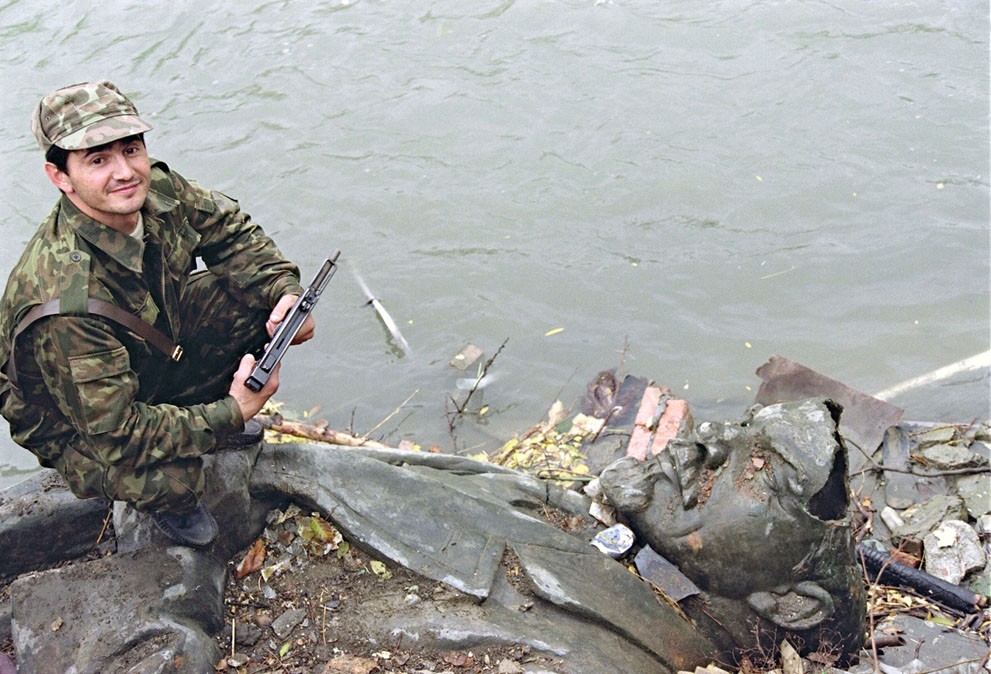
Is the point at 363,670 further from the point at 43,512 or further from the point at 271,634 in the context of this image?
the point at 43,512

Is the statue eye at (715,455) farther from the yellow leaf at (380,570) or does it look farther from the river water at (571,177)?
the river water at (571,177)

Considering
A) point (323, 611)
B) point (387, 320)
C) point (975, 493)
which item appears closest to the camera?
point (323, 611)

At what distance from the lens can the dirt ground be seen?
3.42 m

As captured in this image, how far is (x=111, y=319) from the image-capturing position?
3.35m

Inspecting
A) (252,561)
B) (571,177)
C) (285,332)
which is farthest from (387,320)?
(252,561)

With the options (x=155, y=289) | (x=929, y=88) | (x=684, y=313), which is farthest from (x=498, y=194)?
(x=155, y=289)

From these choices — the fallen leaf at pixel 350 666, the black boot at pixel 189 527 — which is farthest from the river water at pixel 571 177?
the fallen leaf at pixel 350 666

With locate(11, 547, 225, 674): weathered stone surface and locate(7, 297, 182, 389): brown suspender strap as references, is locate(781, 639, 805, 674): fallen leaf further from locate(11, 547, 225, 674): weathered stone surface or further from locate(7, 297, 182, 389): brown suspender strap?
locate(7, 297, 182, 389): brown suspender strap

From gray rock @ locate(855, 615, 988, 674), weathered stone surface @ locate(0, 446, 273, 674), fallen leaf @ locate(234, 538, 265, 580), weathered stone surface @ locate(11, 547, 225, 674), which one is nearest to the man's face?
weathered stone surface @ locate(0, 446, 273, 674)

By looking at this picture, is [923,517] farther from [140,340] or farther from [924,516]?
[140,340]

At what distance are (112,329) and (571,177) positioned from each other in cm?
567

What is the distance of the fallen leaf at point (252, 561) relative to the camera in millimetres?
3863

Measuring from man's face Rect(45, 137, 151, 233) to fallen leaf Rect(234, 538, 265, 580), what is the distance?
4.82ft

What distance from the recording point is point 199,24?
11312 mm
